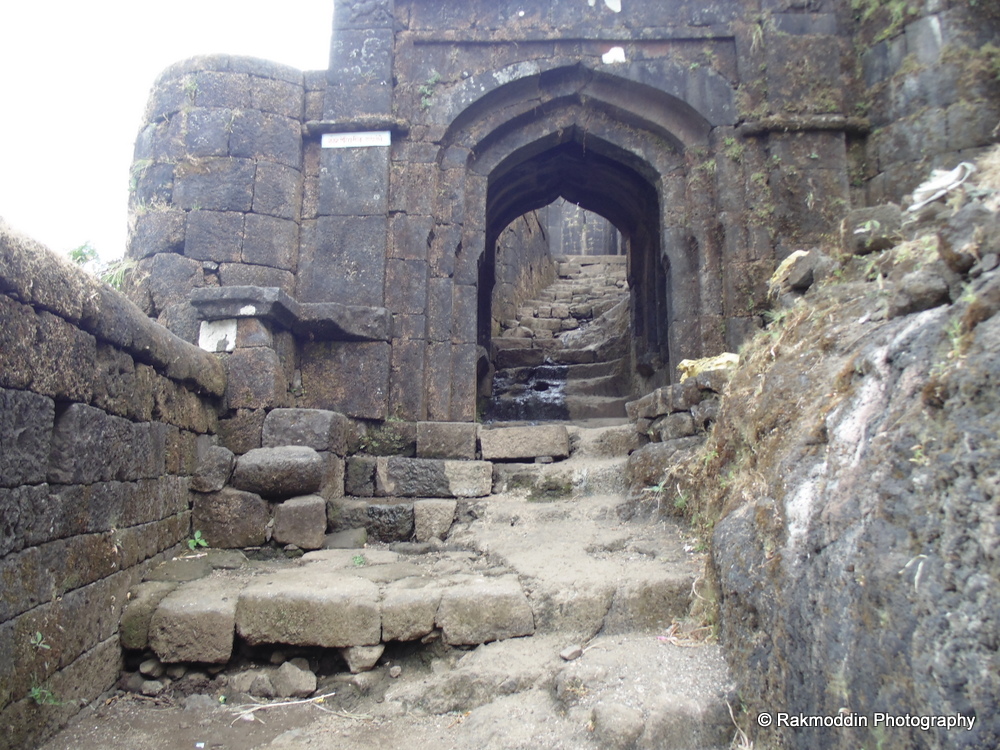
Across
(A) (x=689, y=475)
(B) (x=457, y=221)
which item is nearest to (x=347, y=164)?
(B) (x=457, y=221)

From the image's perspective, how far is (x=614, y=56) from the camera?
6.40 meters

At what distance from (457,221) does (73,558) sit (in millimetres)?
4315

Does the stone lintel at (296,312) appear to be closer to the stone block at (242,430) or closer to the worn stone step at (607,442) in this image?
the stone block at (242,430)

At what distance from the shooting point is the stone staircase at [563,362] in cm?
791

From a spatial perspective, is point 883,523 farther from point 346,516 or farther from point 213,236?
point 213,236

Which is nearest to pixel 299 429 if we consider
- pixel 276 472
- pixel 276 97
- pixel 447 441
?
pixel 276 472

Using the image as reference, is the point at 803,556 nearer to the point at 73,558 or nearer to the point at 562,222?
the point at 73,558

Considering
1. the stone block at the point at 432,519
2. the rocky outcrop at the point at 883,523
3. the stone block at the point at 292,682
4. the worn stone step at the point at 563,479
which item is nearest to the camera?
the rocky outcrop at the point at 883,523

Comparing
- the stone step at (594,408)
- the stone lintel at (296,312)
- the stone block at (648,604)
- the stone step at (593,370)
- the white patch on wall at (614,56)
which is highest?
the white patch on wall at (614,56)

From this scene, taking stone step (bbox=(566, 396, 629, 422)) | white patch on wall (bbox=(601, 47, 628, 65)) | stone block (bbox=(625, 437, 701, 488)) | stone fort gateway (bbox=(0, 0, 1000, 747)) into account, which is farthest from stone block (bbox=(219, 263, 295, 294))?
white patch on wall (bbox=(601, 47, 628, 65))

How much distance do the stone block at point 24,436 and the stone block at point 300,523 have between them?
70.3 inches

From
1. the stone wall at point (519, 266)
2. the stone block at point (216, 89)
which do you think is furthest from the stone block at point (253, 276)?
the stone wall at point (519, 266)

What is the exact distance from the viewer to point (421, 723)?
2729 mm

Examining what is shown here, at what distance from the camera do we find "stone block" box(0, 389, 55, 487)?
2.42 meters
